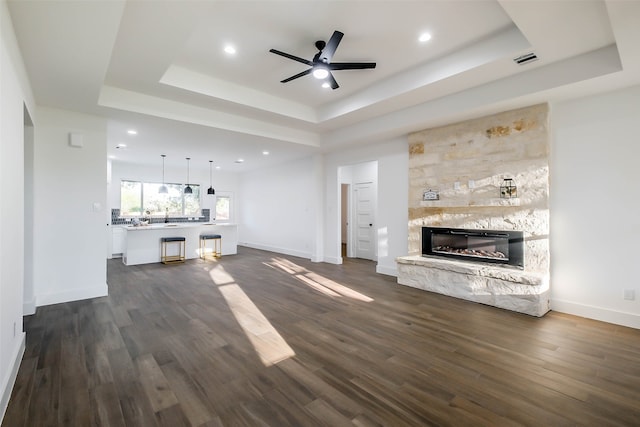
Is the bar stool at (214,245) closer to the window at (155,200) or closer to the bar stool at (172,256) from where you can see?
the bar stool at (172,256)

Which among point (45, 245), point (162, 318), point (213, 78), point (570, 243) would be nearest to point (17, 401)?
point (162, 318)

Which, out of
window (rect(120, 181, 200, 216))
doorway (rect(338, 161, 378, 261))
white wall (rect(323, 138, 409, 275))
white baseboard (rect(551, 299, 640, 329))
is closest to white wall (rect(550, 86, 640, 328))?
white baseboard (rect(551, 299, 640, 329))

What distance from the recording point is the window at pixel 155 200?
9.00m

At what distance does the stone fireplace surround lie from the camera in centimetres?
386

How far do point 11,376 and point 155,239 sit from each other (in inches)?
216

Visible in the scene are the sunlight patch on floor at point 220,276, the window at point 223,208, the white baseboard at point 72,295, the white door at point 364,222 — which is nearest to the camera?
the white baseboard at point 72,295

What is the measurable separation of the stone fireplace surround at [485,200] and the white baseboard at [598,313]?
0.57 ft

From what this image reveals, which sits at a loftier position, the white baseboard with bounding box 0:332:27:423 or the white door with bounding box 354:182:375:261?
the white door with bounding box 354:182:375:261

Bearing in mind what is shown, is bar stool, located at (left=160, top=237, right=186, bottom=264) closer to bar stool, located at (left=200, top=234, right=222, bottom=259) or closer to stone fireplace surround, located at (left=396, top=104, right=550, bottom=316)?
bar stool, located at (left=200, top=234, right=222, bottom=259)

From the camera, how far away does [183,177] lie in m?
10.1

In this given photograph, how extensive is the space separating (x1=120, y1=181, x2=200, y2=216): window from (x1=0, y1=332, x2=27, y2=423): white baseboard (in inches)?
281

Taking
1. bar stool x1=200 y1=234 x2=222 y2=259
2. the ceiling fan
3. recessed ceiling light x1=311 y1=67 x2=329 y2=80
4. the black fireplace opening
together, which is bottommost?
bar stool x1=200 y1=234 x2=222 y2=259

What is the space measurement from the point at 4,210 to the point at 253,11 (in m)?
2.62

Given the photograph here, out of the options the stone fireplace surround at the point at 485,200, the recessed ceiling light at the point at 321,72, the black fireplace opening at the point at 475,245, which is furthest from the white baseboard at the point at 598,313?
the recessed ceiling light at the point at 321,72
